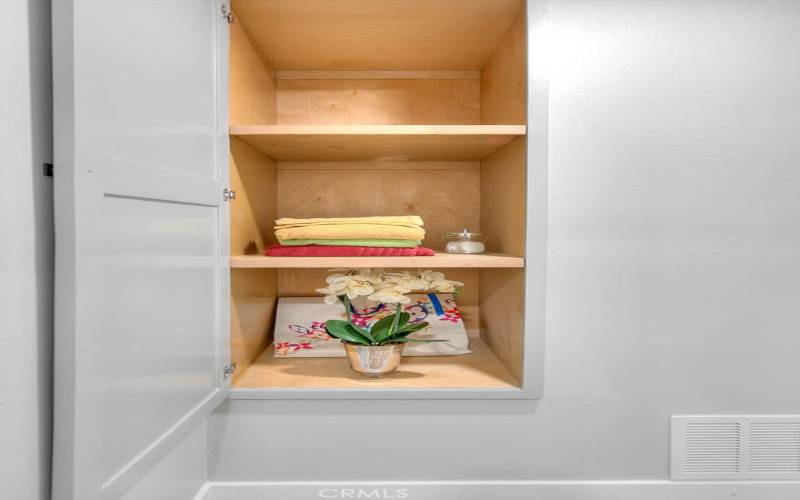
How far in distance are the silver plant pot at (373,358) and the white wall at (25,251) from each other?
25.2 inches

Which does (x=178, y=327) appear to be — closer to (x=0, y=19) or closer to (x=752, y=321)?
(x=0, y=19)

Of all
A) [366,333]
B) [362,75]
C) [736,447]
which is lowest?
[736,447]

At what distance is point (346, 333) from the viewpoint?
117 centimetres

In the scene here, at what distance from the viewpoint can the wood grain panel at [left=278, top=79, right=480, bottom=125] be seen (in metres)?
→ 1.54

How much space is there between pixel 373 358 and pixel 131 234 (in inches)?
25.2

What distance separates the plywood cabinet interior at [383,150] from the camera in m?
1.12

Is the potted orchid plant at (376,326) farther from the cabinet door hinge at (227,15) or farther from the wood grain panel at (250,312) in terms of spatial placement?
the cabinet door hinge at (227,15)

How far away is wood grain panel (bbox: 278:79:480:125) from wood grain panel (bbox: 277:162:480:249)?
16 centimetres

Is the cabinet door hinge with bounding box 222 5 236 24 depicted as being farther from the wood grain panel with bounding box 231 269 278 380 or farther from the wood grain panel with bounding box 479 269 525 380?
the wood grain panel with bounding box 479 269 525 380

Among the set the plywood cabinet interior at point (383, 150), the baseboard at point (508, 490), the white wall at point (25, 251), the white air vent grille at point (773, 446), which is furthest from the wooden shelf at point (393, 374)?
the white air vent grille at point (773, 446)

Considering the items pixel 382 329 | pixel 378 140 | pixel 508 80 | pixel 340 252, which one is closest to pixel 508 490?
pixel 382 329

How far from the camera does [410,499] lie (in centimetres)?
114

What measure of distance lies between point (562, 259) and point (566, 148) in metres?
0.26

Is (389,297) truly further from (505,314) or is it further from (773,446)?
(773,446)
